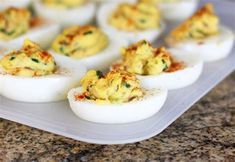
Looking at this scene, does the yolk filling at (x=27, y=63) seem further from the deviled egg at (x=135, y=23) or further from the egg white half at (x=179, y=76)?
the deviled egg at (x=135, y=23)

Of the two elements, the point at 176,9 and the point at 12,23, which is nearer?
the point at 12,23

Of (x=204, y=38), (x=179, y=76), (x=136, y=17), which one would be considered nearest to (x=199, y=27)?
(x=204, y=38)

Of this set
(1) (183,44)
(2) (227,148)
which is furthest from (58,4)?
(2) (227,148)

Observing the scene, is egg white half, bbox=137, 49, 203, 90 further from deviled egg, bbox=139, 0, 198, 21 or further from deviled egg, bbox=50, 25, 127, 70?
deviled egg, bbox=139, 0, 198, 21

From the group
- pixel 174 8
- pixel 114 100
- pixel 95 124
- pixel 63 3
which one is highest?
pixel 174 8

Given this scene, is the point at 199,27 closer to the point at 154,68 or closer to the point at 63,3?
the point at 154,68
